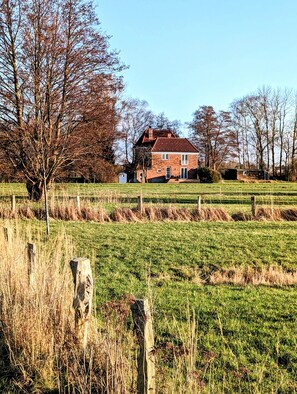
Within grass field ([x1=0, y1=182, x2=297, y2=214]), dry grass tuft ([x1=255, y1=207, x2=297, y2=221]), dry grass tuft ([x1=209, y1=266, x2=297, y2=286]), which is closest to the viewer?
dry grass tuft ([x1=209, y1=266, x2=297, y2=286])

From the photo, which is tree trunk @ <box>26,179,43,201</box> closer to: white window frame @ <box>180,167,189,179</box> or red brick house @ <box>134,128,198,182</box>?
red brick house @ <box>134,128,198,182</box>

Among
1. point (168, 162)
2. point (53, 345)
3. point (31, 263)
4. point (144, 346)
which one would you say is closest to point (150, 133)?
point (168, 162)

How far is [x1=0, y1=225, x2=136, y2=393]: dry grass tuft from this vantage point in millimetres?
3004

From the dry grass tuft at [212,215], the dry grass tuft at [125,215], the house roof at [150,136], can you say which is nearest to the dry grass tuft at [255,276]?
the dry grass tuft at [212,215]

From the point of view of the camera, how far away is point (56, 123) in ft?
58.3

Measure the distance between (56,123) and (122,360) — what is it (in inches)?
628

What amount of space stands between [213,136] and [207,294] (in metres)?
56.4

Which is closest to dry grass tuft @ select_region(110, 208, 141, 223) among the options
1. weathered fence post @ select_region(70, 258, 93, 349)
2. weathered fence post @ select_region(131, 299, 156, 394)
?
weathered fence post @ select_region(70, 258, 93, 349)

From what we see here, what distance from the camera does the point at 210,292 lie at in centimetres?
665

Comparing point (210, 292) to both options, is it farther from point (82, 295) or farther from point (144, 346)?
point (144, 346)

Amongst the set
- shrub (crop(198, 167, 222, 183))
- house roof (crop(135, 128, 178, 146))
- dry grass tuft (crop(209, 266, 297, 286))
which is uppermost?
house roof (crop(135, 128, 178, 146))

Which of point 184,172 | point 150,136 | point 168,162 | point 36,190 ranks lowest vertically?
point 36,190

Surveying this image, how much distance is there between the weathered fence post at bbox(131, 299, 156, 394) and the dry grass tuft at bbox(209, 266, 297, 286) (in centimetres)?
504

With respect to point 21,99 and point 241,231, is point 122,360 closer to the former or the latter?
point 241,231
